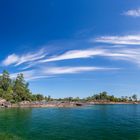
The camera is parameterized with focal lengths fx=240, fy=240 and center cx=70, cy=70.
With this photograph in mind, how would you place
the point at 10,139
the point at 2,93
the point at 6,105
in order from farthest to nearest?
the point at 2,93, the point at 6,105, the point at 10,139

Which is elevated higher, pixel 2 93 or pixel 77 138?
pixel 2 93

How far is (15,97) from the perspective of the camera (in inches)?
7864

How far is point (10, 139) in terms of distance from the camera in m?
44.4

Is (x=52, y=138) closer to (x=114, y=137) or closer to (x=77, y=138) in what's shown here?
(x=77, y=138)

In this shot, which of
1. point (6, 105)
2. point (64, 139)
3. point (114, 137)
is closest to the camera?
point (64, 139)

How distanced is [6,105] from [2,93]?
26.1m

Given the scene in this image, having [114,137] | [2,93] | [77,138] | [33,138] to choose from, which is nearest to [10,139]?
[33,138]

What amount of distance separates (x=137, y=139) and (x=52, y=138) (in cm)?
1766

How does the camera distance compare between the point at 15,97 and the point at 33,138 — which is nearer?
the point at 33,138

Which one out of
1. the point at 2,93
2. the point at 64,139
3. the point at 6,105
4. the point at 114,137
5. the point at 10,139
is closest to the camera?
the point at 10,139

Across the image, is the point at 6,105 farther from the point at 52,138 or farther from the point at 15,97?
the point at 52,138

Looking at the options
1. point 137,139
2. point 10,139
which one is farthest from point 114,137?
point 10,139

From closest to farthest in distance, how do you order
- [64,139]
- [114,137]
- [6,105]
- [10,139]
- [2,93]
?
[10,139]
[64,139]
[114,137]
[6,105]
[2,93]

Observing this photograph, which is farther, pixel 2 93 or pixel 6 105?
pixel 2 93
